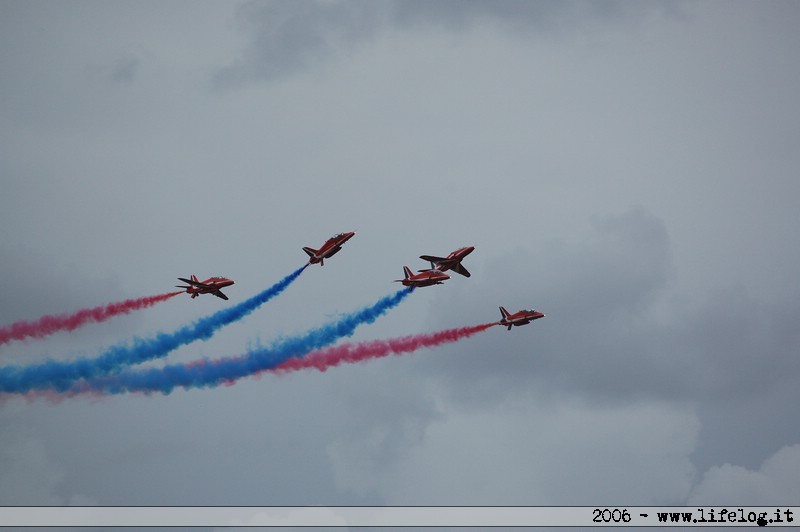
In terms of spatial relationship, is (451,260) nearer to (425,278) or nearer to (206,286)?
(425,278)

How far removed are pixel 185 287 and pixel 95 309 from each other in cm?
1080

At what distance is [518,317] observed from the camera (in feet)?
612

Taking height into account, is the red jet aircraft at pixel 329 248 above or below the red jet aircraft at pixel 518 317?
above

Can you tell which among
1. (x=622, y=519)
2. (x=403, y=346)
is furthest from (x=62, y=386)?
(x=622, y=519)

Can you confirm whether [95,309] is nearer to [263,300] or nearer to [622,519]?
[263,300]

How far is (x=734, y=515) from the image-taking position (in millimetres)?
151000

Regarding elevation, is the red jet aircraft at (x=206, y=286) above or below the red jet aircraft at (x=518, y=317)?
above

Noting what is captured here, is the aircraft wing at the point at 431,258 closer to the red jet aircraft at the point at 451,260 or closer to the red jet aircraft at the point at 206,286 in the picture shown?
the red jet aircraft at the point at 451,260

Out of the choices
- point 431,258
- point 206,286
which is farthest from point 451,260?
point 206,286

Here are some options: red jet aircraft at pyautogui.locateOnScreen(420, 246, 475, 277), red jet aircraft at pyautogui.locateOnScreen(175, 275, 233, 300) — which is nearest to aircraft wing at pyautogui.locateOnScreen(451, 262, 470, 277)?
red jet aircraft at pyautogui.locateOnScreen(420, 246, 475, 277)

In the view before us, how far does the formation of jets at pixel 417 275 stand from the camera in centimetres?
18075

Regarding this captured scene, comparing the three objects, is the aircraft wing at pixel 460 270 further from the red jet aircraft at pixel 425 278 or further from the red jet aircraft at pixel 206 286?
the red jet aircraft at pixel 206 286

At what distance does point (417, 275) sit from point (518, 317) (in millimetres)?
11915

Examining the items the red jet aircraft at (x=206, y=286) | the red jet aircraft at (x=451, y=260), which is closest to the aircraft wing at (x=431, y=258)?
the red jet aircraft at (x=451, y=260)
